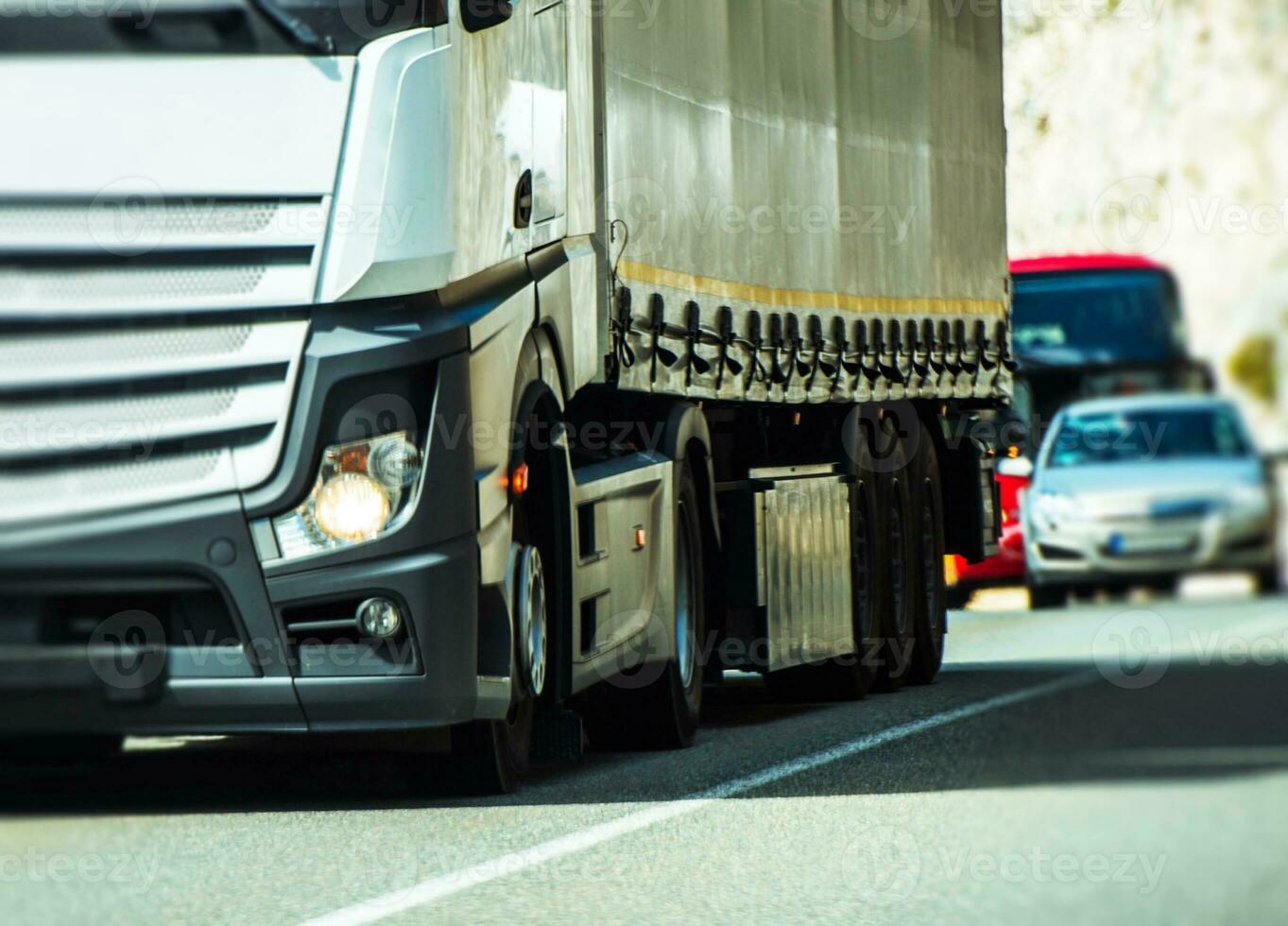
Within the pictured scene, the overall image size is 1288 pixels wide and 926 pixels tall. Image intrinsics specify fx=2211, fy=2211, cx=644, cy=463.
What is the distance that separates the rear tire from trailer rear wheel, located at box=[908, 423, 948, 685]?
4.27m

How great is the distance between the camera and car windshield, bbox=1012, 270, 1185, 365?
11.1 ft

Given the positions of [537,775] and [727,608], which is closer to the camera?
[537,775]

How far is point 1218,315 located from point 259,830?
208 inches

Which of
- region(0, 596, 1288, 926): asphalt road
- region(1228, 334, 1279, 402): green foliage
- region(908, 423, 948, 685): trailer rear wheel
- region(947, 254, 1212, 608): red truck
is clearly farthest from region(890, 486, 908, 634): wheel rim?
region(1228, 334, 1279, 402): green foliage

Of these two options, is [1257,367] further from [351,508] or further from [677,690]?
[677,690]

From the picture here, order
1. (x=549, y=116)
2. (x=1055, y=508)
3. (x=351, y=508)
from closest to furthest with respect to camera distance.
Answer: (x=1055, y=508), (x=351, y=508), (x=549, y=116)

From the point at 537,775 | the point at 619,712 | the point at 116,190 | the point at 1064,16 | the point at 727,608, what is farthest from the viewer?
the point at 727,608

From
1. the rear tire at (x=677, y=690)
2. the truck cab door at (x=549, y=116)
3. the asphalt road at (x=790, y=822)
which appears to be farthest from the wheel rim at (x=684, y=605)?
the truck cab door at (x=549, y=116)

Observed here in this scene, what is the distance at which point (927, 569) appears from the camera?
15.1 metres

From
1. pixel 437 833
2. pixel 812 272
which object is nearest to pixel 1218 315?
pixel 437 833

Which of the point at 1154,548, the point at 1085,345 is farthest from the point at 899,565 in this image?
the point at 1154,548

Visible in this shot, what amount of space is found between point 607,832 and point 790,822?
695 mm

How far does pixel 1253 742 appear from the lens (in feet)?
16.0

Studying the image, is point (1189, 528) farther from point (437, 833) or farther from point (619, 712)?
point (619, 712)
